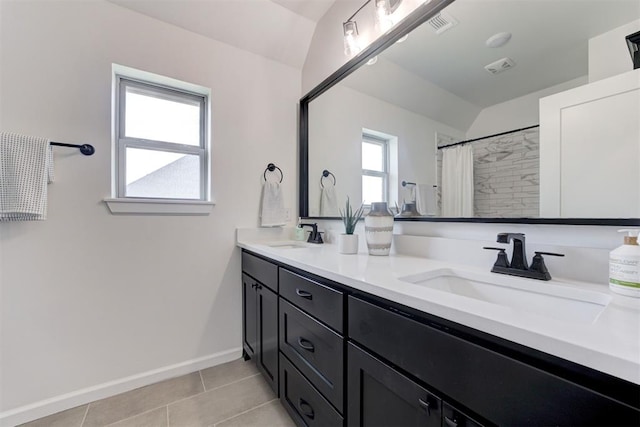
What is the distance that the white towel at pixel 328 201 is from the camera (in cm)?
181

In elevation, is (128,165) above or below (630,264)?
above

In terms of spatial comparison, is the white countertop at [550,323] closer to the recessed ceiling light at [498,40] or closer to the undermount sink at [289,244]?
the recessed ceiling light at [498,40]

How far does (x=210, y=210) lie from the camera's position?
173 cm

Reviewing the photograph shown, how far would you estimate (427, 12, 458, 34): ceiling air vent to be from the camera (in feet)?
3.62

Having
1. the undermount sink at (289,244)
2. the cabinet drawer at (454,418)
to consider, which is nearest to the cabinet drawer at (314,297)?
the cabinet drawer at (454,418)

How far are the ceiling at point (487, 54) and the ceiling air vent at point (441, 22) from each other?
15 mm

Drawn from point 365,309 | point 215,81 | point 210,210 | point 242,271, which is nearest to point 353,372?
point 365,309

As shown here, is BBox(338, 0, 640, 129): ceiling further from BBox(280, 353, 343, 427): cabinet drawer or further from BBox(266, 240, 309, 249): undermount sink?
BBox(280, 353, 343, 427): cabinet drawer

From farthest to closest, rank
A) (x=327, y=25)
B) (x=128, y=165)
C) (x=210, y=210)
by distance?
(x=327, y=25), (x=210, y=210), (x=128, y=165)

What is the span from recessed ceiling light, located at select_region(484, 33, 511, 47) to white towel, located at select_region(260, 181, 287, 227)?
1.45 meters

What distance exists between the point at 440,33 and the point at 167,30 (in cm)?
161

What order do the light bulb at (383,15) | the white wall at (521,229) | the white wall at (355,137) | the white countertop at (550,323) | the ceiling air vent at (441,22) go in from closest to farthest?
the white countertop at (550,323) → the white wall at (521,229) → the ceiling air vent at (441,22) → the white wall at (355,137) → the light bulb at (383,15)

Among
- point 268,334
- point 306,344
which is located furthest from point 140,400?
point 306,344

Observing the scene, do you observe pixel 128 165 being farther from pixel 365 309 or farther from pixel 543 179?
pixel 543 179
